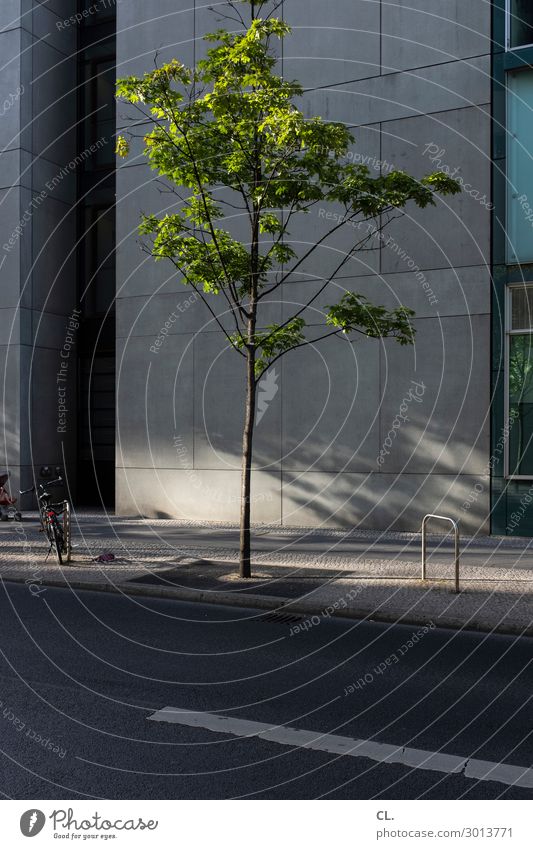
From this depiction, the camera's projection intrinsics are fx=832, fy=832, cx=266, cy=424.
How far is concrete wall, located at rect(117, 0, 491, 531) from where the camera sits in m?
14.9

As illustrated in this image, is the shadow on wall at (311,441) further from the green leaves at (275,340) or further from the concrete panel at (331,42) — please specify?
the concrete panel at (331,42)

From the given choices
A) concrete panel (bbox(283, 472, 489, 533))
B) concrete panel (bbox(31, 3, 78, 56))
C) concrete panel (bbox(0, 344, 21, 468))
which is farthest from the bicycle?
concrete panel (bbox(31, 3, 78, 56))

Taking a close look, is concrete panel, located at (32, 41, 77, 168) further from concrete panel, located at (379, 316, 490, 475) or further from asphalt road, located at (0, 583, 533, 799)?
asphalt road, located at (0, 583, 533, 799)

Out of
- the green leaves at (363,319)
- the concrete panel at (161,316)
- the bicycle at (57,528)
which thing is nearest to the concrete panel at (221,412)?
the concrete panel at (161,316)

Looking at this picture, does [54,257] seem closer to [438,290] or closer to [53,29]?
[53,29]

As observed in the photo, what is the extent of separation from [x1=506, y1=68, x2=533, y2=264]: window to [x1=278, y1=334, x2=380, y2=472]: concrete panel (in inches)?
123

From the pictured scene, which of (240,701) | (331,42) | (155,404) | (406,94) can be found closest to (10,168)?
(155,404)

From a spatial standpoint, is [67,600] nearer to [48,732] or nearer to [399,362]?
[48,732]

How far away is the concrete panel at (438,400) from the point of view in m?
14.8

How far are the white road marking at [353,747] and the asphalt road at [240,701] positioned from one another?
0.08 metres

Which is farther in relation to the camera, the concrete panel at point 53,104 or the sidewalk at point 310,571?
the concrete panel at point 53,104

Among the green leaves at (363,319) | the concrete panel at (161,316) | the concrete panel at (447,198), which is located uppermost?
the concrete panel at (447,198)

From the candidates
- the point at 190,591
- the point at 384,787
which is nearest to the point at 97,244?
the point at 190,591

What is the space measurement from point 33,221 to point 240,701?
16750 mm
